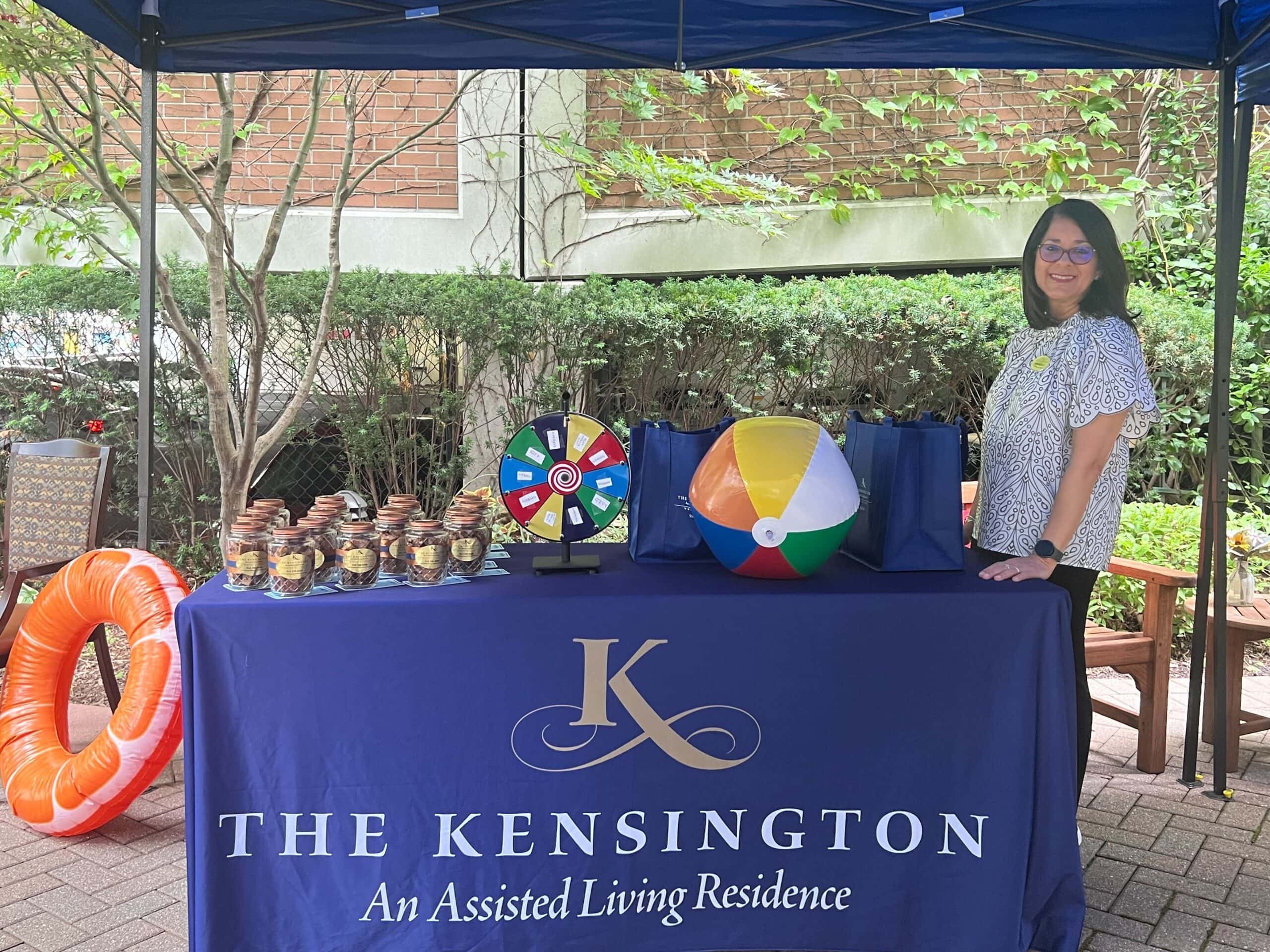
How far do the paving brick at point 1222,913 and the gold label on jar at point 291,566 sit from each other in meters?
2.46

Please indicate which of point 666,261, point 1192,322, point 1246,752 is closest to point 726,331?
point 666,261

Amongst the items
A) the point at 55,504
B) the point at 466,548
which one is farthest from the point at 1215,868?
the point at 55,504

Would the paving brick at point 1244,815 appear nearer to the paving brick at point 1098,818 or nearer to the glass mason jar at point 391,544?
the paving brick at point 1098,818

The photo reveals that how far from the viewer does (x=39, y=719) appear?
3.36 metres

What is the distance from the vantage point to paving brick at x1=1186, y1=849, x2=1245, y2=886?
10.1ft

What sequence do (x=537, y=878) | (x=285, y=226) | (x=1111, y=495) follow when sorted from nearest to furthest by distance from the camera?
(x=537, y=878) → (x=1111, y=495) → (x=285, y=226)

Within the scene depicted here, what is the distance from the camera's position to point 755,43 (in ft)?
11.8

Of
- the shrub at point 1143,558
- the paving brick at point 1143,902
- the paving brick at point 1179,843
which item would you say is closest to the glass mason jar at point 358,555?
the paving brick at point 1143,902

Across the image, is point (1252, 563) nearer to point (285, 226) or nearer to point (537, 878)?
point (537, 878)

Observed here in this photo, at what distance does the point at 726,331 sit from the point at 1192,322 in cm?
286

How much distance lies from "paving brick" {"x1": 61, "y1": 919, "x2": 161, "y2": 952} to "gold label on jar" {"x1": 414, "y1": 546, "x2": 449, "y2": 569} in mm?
1208

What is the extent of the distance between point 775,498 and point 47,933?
2135 millimetres

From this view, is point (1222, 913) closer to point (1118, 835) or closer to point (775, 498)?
point (1118, 835)

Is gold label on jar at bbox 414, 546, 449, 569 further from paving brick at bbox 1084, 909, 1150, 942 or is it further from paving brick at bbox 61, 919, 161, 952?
paving brick at bbox 1084, 909, 1150, 942
